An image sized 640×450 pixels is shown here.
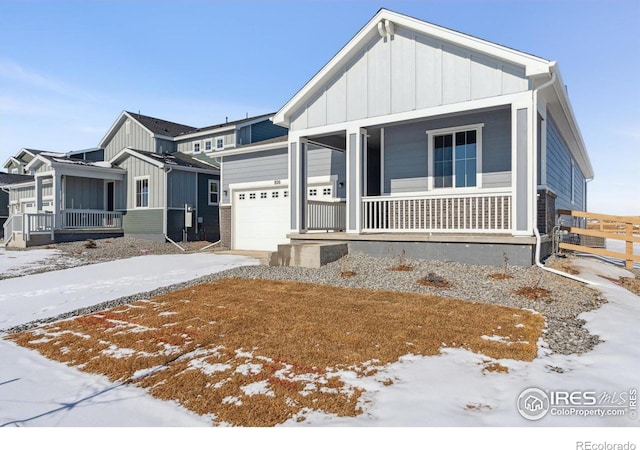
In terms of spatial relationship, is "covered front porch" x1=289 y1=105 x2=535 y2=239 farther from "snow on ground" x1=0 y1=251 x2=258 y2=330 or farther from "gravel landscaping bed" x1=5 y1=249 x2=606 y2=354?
"snow on ground" x1=0 y1=251 x2=258 y2=330

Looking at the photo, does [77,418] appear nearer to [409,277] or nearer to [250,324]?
[250,324]

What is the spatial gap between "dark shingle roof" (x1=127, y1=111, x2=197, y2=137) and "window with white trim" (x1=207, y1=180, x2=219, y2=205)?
6.34 m

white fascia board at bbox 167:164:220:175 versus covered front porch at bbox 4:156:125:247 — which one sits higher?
white fascia board at bbox 167:164:220:175

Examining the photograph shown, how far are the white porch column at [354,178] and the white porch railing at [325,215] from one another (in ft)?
4.79

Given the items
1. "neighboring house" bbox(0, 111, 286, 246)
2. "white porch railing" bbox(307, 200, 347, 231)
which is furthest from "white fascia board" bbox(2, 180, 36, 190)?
"white porch railing" bbox(307, 200, 347, 231)

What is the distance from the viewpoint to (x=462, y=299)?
576 cm

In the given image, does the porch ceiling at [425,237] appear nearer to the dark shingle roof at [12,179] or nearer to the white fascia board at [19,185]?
the white fascia board at [19,185]

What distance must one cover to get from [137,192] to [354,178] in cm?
1462

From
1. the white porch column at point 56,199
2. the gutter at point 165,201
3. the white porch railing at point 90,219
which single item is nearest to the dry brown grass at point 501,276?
the gutter at point 165,201

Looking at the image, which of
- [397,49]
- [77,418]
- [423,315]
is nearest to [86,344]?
[77,418]

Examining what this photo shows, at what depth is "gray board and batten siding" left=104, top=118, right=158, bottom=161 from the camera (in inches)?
916

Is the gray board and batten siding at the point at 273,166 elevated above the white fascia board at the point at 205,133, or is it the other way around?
the white fascia board at the point at 205,133

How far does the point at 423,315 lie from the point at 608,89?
366 inches

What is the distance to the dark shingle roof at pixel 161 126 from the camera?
23781mm
